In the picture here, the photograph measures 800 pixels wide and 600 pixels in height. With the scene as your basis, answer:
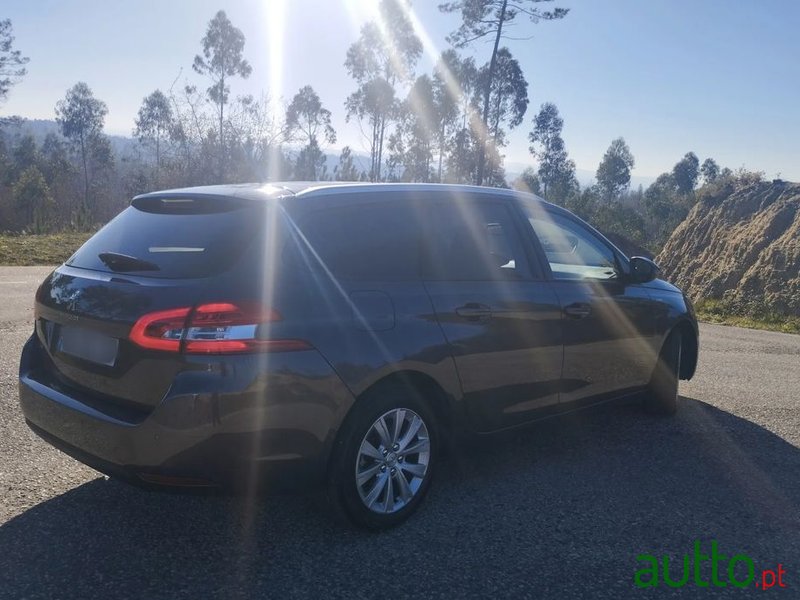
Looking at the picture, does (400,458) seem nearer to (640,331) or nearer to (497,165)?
(640,331)

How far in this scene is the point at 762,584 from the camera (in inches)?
127

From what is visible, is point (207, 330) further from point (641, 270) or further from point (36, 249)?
point (36, 249)

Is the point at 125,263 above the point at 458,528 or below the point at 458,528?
above

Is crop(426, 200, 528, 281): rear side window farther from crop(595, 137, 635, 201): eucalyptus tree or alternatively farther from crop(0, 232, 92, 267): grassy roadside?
crop(595, 137, 635, 201): eucalyptus tree

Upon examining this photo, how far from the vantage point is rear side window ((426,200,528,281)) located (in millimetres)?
4027

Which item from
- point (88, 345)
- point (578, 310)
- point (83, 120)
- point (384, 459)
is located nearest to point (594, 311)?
point (578, 310)

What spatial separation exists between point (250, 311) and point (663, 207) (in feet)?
135

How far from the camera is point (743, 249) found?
18516 mm

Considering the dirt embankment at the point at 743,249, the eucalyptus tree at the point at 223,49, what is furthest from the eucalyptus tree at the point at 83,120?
the dirt embankment at the point at 743,249

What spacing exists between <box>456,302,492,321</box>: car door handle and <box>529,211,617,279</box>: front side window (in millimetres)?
820

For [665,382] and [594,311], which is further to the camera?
[665,382]

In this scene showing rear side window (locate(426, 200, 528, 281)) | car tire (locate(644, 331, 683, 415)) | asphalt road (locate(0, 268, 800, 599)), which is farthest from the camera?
car tire (locate(644, 331, 683, 415))

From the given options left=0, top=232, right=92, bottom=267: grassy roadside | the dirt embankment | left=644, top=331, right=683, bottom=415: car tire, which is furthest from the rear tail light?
left=0, top=232, right=92, bottom=267: grassy roadside

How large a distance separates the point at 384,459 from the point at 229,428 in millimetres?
886
